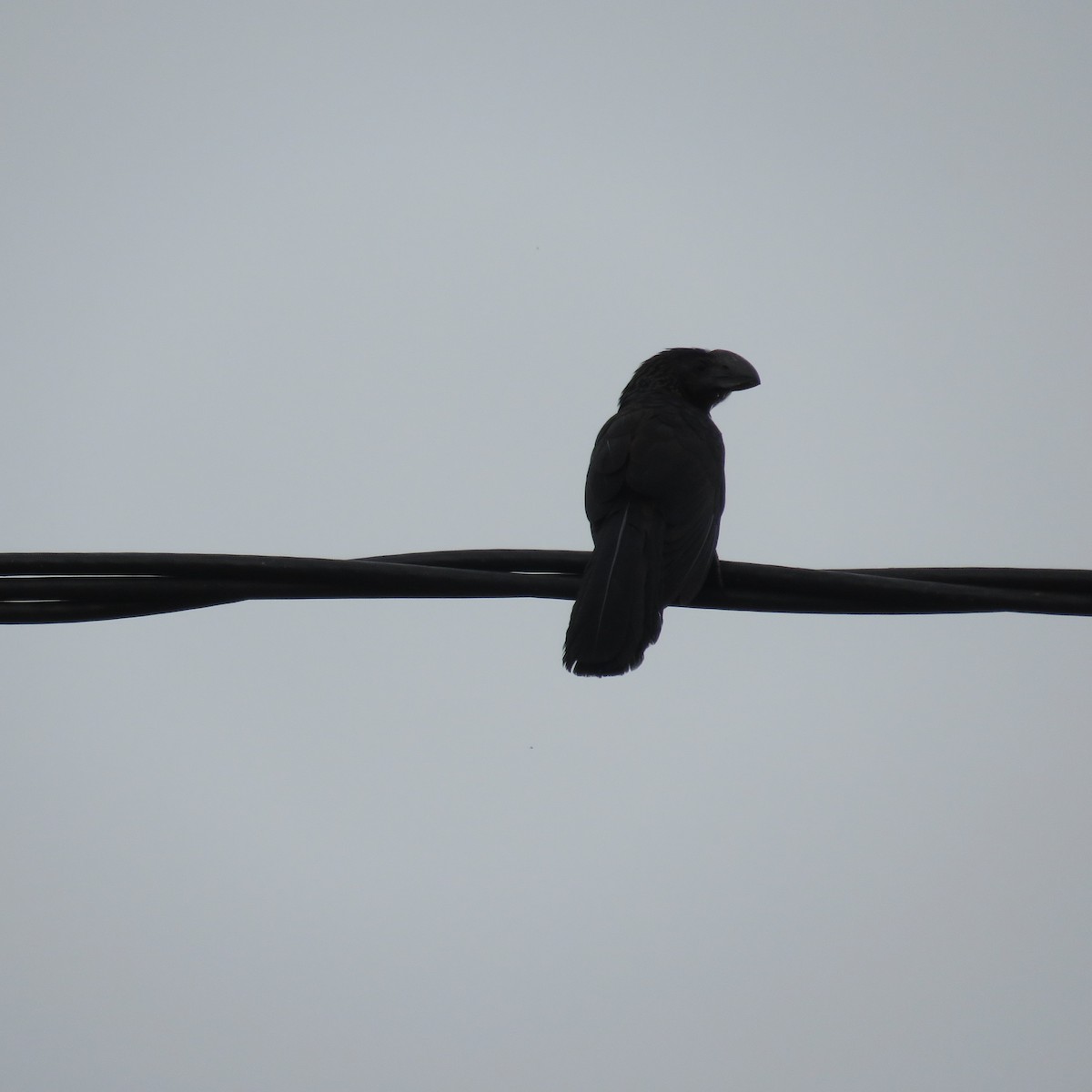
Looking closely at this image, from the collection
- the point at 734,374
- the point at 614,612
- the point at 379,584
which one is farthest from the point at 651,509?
the point at 734,374

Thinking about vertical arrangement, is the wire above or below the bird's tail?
below

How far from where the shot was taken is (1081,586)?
2.95 metres

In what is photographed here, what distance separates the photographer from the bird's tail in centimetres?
348

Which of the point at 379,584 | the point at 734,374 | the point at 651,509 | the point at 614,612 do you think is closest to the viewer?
the point at 379,584

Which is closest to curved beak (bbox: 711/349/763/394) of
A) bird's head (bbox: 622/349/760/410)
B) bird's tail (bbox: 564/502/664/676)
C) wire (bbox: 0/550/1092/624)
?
bird's head (bbox: 622/349/760/410)

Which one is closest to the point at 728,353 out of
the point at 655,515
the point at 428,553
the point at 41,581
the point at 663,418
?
the point at 663,418

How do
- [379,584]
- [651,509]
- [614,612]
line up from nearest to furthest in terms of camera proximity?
[379,584], [614,612], [651,509]

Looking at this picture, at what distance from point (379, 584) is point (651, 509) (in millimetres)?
1727

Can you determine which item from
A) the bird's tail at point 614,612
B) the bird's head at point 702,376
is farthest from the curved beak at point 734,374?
the bird's tail at point 614,612

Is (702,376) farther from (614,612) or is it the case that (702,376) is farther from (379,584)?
(379,584)

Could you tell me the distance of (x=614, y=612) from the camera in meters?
3.54

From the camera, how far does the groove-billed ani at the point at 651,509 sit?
3502 mm

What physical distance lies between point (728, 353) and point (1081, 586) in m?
3.52

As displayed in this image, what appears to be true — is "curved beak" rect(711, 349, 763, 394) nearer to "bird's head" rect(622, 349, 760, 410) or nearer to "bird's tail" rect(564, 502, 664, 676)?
"bird's head" rect(622, 349, 760, 410)
